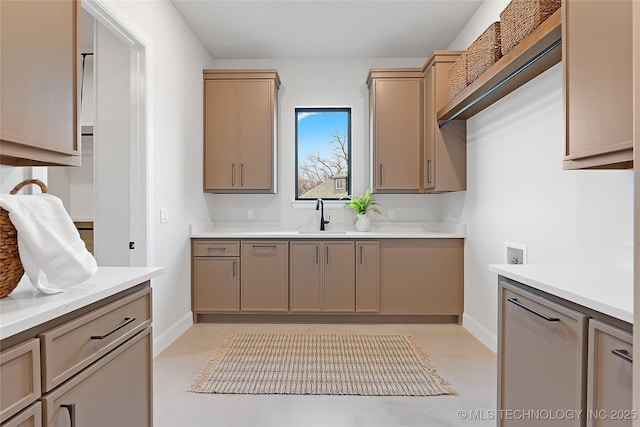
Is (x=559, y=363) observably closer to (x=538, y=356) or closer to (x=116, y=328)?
(x=538, y=356)

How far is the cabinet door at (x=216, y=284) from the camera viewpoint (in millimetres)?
3590

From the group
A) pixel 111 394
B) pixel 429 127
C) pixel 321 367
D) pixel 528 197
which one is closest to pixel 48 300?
pixel 111 394

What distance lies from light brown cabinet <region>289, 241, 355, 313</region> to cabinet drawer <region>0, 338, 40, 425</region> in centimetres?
275

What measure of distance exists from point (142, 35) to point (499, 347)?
293 centimetres

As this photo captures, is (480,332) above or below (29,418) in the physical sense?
below

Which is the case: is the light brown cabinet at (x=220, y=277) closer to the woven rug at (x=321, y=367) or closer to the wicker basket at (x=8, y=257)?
the woven rug at (x=321, y=367)

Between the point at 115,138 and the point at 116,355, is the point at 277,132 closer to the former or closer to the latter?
the point at 115,138

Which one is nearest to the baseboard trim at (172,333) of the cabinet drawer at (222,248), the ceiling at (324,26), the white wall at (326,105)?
the cabinet drawer at (222,248)

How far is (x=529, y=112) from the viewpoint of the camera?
93.0 inches

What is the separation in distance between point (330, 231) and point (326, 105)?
4.81 feet

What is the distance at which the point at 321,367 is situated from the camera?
8.51 feet

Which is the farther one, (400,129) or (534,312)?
(400,129)

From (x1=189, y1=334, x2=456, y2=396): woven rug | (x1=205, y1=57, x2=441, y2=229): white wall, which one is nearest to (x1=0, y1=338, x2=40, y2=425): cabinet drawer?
(x1=189, y1=334, x2=456, y2=396): woven rug

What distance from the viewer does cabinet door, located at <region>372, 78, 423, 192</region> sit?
379 centimetres
